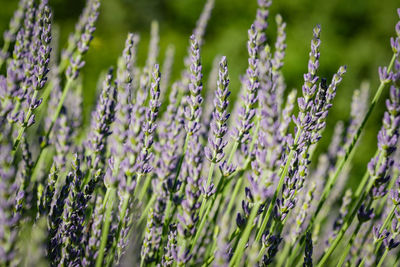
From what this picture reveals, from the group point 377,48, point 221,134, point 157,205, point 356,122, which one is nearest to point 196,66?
point 221,134

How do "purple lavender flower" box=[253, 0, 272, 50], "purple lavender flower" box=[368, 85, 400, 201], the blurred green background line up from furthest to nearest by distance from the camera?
the blurred green background
"purple lavender flower" box=[253, 0, 272, 50]
"purple lavender flower" box=[368, 85, 400, 201]

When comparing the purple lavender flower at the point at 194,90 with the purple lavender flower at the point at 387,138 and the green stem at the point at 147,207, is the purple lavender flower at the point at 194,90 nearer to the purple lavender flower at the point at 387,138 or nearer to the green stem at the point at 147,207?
the green stem at the point at 147,207

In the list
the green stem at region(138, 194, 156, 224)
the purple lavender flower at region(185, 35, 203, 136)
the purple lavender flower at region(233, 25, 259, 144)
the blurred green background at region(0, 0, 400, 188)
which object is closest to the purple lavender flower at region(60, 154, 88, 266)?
the green stem at region(138, 194, 156, 224)

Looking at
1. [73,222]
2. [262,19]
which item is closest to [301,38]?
[262,19]

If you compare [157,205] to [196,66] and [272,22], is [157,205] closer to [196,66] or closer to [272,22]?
[196,66]

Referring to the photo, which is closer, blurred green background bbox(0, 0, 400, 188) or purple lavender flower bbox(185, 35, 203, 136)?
purple lavender flower bbox(185, 35, 203, 136)

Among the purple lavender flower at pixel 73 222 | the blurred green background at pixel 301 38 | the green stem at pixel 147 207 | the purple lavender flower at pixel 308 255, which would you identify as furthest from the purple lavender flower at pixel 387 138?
the blurred green background at pixel 301 38

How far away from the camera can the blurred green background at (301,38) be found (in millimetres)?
Answer: 4488

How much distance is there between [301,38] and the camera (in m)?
4.79

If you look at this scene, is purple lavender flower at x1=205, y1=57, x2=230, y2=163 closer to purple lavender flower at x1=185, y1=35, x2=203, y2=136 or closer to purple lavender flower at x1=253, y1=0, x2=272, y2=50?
purple lavender flower at x1=185, y1=35, x2=203, y2=136

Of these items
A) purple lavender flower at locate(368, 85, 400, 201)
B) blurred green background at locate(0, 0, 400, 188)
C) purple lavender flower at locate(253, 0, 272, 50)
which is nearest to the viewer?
purple lavender flower at locate(368, 85, 400, 201)

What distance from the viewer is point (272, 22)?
16.0 feet

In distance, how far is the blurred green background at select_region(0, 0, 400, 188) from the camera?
14.7 ft

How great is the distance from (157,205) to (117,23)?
6.04 meters
